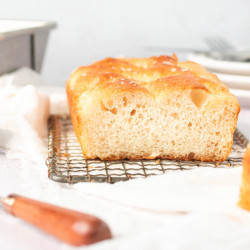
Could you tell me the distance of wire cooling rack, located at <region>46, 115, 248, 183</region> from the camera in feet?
3.15

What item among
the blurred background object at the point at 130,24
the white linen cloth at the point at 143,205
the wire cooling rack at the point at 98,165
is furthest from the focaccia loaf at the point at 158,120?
the blurred background object at the point at 130,24

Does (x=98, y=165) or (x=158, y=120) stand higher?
(x=158, y=120)

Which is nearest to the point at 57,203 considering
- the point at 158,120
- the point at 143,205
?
the point at 143,205

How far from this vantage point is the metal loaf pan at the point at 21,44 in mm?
1837

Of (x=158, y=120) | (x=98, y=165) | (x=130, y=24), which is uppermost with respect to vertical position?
(x=158, y=120)

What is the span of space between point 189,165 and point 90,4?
133 inches

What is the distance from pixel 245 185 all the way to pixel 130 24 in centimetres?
362

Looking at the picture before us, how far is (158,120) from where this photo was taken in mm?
1169

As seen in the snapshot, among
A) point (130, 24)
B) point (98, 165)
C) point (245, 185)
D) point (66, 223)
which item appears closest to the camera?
point (66, 223)

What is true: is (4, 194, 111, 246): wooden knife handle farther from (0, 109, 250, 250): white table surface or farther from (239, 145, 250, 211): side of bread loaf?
(239, 145, 250, 211): side of bread loaf

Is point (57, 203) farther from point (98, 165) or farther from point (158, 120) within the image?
point (158, 120)

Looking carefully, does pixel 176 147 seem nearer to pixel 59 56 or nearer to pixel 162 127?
pixel 162 127

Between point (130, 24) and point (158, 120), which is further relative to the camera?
point (130, 24)

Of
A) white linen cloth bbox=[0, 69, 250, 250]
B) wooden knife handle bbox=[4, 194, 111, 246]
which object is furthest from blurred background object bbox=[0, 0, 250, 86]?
wooden knife handle bbox=[4, 194, 111, 246]
